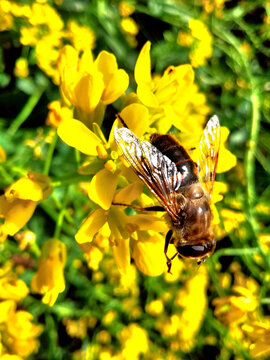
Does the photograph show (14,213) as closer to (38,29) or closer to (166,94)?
(166,94)

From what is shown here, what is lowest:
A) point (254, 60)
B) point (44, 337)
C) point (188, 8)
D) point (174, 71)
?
point (44, 337)

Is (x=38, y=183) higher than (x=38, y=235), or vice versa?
(x=38, y=183)

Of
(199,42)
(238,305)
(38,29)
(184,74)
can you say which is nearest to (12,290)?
(238,305)

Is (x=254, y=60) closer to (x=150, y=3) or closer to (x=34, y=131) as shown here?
(x=150, y=3)

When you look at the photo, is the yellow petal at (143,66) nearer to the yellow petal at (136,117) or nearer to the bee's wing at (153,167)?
the yellow petal at (136,117)

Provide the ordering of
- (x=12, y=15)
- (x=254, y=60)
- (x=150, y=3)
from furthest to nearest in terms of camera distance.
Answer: (x=254, y=60)
(x=150, y=3)
(x=12, y=15)

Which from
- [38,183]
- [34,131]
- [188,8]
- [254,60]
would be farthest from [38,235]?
[254,60]
